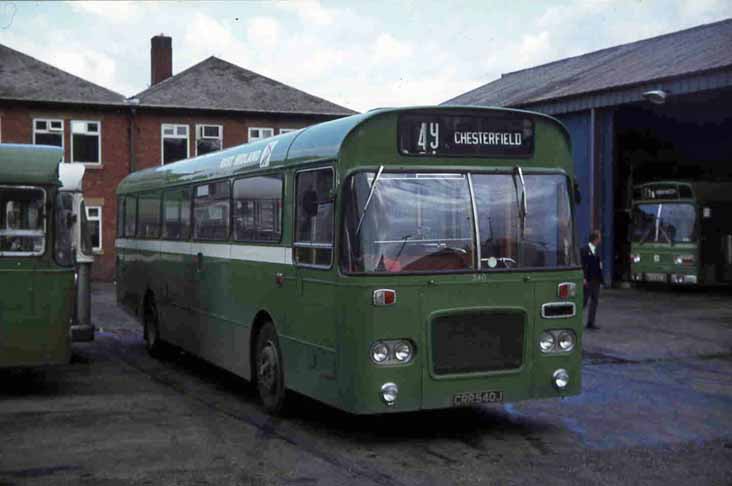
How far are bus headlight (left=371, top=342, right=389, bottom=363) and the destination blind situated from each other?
1677 mm

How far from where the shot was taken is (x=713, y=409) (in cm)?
1092

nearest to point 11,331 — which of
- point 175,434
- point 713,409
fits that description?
point 175,434

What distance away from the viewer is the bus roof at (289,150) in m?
8.86

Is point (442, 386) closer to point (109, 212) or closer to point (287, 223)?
point (287, 223)

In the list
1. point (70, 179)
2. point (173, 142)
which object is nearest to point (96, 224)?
point (173, 142)

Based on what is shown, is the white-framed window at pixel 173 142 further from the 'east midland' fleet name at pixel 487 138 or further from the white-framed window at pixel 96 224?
the 'east midland' fleet name at pixel 487 138

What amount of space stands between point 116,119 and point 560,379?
1297 inches

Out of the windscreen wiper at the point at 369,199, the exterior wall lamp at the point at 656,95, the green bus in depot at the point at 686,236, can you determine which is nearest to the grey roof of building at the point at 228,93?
the green bus in depot at the point at 686,236

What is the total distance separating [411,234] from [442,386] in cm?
134

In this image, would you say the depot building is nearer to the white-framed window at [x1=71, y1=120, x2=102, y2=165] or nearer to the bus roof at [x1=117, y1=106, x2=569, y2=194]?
the white-framed window at [x1=71, y1=120, x2=102, y2=165]

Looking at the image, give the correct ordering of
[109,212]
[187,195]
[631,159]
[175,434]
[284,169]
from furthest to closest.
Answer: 1. [109,212]
2. [631,159]
3. [187,195]
4. [284,169]
5. [175,434]

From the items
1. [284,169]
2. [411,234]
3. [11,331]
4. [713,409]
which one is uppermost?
[284,169]

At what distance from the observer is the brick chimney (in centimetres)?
4466

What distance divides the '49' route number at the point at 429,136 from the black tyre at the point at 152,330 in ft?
24.6
